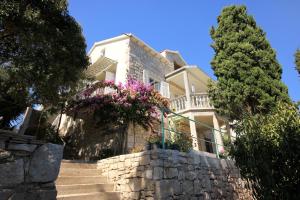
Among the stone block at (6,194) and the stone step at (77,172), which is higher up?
the stone step at (77,172)

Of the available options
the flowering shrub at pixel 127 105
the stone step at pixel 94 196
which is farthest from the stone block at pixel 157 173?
the flowering shrub at pixel 127 105

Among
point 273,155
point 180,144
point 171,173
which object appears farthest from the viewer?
point 180,144

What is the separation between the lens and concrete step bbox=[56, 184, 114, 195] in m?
4.46

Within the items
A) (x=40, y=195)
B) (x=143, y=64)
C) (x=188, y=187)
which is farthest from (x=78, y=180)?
(x=143, y=64)

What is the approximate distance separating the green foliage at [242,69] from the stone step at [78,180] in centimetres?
598

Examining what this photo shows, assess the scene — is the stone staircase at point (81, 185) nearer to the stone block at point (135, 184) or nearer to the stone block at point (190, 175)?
the stone block at point (135, 184)

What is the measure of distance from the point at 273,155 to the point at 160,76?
11.2 metres

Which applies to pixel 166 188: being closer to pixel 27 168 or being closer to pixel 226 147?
pixel 226 147

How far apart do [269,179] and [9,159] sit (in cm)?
400

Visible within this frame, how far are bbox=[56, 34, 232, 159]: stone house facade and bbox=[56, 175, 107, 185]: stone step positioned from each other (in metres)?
4.06

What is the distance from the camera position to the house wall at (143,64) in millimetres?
12680

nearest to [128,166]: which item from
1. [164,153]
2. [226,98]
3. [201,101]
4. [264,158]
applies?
[164,153]

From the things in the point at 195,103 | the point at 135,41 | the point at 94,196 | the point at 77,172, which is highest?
the point at 135,41

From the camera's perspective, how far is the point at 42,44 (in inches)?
227
